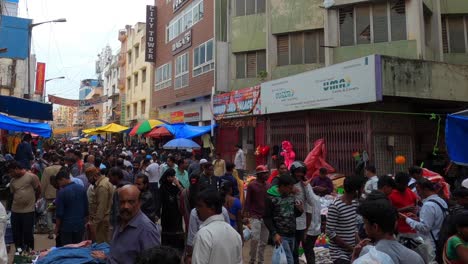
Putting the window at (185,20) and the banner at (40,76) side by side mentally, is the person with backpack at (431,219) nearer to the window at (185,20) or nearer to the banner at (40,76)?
the window at (185,20)

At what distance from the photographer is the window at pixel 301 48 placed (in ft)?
54.3

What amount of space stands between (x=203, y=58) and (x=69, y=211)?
17488mm

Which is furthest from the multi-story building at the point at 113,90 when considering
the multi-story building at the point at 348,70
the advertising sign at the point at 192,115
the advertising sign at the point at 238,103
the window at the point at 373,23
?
the window at the point at 373,23

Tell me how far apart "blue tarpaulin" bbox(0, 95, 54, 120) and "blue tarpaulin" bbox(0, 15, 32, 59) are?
8600mm

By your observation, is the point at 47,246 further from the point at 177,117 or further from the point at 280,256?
the point at 177,117

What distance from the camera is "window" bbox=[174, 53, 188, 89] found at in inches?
974

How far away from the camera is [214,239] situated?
120 inches

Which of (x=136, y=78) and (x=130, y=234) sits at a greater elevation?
(x=136, y=78)

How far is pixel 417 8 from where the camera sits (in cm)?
1330

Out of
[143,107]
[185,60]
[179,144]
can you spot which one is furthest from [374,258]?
[143,107]

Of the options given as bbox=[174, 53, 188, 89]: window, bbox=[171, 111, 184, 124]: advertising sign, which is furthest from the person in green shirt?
bbox=[171, 111, 184, 124]: advertising sign

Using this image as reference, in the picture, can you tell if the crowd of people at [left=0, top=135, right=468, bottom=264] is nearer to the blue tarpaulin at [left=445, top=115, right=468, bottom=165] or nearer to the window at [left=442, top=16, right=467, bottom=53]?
the blue tarpaulin at [left=445, top=115, right=468, bottom=165]

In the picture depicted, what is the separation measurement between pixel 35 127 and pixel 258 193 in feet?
31.4

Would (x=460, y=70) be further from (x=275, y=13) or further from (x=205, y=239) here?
(x=205, y=239)
